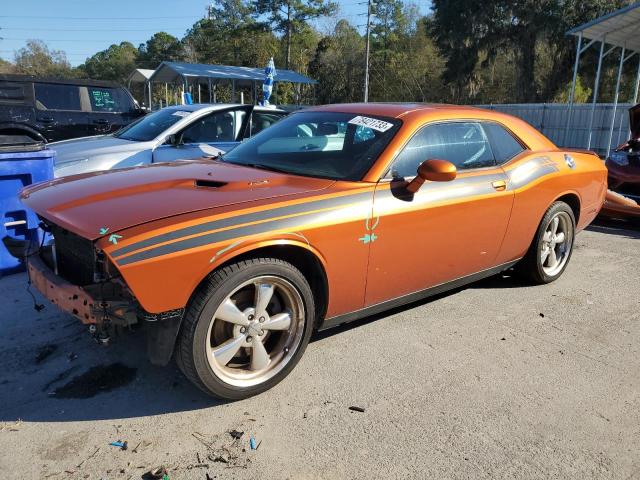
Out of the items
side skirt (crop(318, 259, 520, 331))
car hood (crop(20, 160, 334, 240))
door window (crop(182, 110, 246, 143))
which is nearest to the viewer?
car hood (crop(20, 160, 334, 240))

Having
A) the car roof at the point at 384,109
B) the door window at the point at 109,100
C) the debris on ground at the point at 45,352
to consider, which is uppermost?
the door window at the point at 109,100

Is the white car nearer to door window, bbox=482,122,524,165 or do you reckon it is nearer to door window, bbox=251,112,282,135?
door window, bbox=251,112,282,135

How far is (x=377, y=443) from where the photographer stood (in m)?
2.44

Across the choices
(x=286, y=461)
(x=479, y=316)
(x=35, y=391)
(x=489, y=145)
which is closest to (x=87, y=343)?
(x=35, y=391)

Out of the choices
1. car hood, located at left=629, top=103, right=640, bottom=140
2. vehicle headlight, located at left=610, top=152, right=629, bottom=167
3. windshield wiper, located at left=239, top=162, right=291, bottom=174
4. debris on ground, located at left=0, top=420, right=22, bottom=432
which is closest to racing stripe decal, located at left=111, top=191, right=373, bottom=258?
windshield wiper, located at left=239, top=162, right=291, bottom=174

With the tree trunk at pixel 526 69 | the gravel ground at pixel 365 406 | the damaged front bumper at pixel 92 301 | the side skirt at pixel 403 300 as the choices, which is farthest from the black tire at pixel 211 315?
the tree trunk at pixel 526 69

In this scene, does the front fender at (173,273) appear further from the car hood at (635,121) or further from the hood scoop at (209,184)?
the car hood at (635,121)

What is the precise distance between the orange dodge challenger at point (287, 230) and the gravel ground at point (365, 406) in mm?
291

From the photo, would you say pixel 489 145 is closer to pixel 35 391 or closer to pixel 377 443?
pixel 377 443

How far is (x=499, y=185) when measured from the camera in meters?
3.82

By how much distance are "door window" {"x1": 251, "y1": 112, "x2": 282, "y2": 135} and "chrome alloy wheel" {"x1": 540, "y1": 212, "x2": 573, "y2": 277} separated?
164 inches

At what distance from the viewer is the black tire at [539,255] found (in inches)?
172

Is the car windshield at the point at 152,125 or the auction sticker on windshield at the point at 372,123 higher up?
the auction sticker on windshield at the point at 372,123

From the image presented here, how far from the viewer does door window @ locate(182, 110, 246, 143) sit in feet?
22.6
